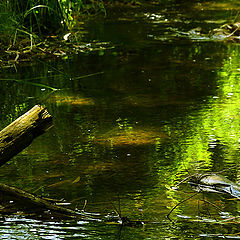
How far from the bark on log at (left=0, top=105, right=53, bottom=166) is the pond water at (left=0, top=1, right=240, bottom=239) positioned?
1.01 ft

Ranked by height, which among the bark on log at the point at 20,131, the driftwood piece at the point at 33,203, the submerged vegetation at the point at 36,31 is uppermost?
the bark on log at the point at 20,131

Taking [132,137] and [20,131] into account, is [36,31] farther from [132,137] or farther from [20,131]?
[20,131]

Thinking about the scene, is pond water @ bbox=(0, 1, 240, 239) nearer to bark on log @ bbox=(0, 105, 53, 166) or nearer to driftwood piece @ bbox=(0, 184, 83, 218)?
driftwood piece @ bbox=(0, 184, 83, 218)

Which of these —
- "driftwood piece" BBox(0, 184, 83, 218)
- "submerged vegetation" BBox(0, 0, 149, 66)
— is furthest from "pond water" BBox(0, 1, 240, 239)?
"submerged vegetation" BBox(0, 0, 149, 66)

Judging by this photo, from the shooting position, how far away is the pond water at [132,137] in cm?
263

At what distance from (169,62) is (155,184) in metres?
3.30

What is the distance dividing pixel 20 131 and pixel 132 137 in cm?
129

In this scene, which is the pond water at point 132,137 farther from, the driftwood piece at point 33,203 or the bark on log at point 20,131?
the bark on log at point 20,131

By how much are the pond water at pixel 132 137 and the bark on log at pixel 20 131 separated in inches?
12.1

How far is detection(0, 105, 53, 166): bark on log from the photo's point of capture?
2.73 meters

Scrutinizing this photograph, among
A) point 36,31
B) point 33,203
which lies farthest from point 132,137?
point 36,31

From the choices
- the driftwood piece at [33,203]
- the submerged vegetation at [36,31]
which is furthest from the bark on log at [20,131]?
the submerged vegetation at [36,31]

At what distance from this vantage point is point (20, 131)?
8.95ft

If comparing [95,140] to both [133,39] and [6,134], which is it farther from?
[133,39]
